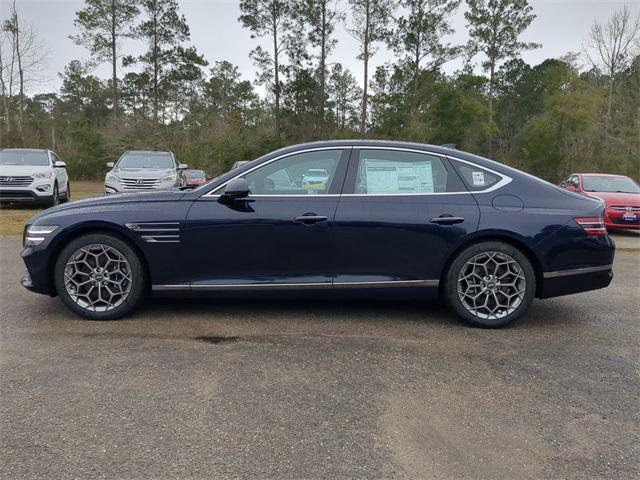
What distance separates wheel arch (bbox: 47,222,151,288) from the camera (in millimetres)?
4258

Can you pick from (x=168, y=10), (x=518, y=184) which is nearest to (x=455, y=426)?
(x=518, y=184)

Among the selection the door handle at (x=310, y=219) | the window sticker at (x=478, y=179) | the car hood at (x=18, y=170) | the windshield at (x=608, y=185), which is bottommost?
the door handle at (x=310, y=219)

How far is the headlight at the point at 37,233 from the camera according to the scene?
4254 millimetres

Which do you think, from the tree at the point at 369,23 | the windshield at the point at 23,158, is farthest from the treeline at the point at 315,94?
the windshield at the point at 23,158

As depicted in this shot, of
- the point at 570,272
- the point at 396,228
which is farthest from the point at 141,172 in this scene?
the point at 570,272

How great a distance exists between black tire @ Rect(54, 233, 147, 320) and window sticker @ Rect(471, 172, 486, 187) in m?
2.95

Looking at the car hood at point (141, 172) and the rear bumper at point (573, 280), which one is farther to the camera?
the car hood at point (141, 172)

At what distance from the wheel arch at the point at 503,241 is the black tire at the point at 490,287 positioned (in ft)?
0.11

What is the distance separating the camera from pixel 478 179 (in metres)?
4.44

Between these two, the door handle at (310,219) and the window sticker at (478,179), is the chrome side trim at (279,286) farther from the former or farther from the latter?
→ the window sticker at (478,179)

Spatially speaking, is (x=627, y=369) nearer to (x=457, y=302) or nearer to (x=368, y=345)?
(x=457, y=302)

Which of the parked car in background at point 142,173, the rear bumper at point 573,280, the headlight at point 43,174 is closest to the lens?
the rear bumper at point 573,280

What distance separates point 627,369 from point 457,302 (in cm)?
131

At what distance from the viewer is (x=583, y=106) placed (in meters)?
27.6
